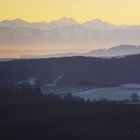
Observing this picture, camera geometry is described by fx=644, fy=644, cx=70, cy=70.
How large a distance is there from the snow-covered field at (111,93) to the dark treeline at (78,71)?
13.0ft

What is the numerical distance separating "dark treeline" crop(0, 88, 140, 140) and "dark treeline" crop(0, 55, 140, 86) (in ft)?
61.3

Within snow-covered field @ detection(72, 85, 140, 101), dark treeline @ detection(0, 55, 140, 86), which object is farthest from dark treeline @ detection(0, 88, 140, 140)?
dark treeline @ detection(0, 55, 140, 86)

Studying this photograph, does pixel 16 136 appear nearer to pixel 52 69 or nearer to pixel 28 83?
pixel 28 83

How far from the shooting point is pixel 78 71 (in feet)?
221

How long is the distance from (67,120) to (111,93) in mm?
19225

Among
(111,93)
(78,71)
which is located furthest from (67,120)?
(78,71)

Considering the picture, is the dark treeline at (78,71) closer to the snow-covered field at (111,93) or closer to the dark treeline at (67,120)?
the snow-covered field at (111,93)

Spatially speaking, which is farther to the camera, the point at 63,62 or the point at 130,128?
the point at 63,62

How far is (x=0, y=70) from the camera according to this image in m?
69.6

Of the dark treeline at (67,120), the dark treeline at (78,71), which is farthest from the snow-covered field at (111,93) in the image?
the dark treeline at (67,120)

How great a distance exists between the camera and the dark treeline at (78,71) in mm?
64869

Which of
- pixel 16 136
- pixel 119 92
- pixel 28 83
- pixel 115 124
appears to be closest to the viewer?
pixel 16 136

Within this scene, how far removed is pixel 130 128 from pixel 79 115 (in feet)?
14.5

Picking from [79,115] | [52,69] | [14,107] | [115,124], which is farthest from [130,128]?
[52,69]
